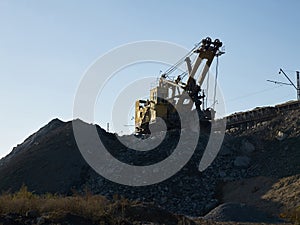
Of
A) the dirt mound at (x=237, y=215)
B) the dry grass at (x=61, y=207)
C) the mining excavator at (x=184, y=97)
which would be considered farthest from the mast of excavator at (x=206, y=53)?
the dry grass at (x=61, y=207)

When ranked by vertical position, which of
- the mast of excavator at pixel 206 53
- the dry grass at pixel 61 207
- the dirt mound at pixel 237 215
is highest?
the mast of excavator at pixel 206 53

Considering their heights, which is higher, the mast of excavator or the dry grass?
the mast of excavator

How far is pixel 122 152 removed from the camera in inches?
1367

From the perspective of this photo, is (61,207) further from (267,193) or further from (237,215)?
(267,193)

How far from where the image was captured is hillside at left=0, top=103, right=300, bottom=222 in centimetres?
2706

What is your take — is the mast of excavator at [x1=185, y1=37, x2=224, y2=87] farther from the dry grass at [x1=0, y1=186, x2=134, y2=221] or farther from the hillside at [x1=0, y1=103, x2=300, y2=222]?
the dry grass at [x1=0, y1=186, x2=134, y2=221]

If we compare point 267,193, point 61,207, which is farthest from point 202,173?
point 61,207

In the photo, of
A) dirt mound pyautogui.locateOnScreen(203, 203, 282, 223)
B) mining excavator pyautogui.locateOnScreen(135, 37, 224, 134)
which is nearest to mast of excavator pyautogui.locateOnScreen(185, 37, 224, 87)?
mining excavator pyautogui.locateOnScreen(135, 37, 224, 134)

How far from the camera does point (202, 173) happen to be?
30.9 metres

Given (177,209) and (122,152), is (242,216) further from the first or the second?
(122,152)

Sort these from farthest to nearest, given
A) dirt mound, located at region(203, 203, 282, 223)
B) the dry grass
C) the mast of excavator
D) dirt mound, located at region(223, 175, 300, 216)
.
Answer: the mast of excavator
dirt mound, located at region(223, 175, 300, 216)
dirt mound, located at region(203, 203, 282, 223)
the dry grass

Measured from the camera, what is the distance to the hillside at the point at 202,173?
88.8 feet

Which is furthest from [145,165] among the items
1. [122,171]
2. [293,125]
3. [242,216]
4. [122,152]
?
[242,216]

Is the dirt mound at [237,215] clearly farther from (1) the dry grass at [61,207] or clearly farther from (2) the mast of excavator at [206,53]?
(2) the mast of excavator at [206,53]
